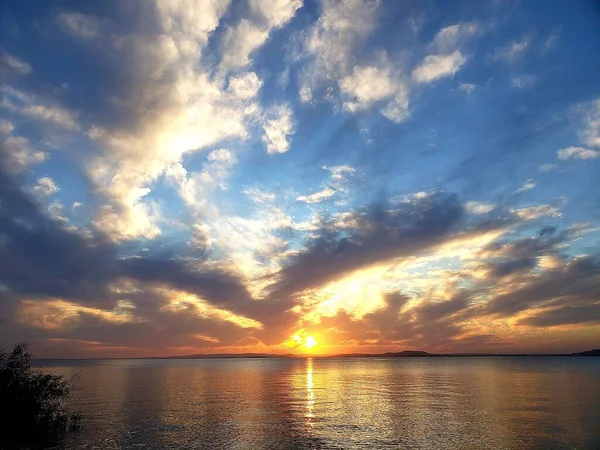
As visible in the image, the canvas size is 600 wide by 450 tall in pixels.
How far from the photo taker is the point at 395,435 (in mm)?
48094

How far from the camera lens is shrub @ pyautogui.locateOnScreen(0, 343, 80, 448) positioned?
45.1 metres

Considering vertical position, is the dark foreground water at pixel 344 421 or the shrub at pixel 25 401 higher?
the shrub at pixel 25 401

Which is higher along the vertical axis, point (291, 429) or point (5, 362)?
point (5, 362)

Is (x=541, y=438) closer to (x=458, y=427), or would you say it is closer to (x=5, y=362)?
(x=458, y=427)

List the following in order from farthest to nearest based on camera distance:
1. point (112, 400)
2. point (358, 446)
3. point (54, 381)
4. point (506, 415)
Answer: point (112, 400) → point (506, 415) → point (54, 381) → point (358, 446)

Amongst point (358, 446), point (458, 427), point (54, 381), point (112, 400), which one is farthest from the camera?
point (112, 400)

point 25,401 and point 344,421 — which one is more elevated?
point 25,401

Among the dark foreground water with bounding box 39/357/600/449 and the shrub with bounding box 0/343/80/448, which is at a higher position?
the shrub with bounding box 0/343/80/448

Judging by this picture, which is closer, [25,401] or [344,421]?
[25,401]

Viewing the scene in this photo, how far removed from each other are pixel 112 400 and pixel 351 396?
50.9 meters

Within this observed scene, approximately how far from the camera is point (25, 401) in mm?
46688

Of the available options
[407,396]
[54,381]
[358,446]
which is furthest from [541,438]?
[54,381]

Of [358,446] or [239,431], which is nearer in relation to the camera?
[358,446]

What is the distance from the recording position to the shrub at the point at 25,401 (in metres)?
45.1
